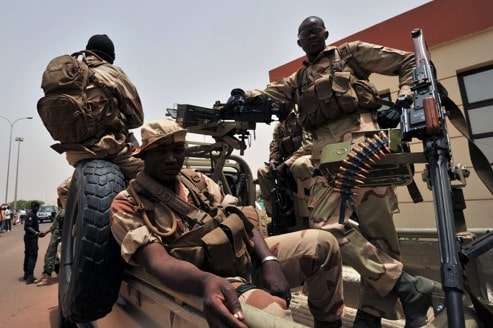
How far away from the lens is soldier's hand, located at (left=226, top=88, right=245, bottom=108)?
2.78m

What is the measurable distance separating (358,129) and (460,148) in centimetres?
351

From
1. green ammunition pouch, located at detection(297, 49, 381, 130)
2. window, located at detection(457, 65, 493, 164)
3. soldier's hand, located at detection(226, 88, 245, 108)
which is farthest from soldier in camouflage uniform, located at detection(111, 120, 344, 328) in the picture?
window, located at detection(457, 65, 493, 164)

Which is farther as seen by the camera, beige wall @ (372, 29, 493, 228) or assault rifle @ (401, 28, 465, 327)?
beige wall @ (372, 29, 493, 228)

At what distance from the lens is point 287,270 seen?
1609 mm

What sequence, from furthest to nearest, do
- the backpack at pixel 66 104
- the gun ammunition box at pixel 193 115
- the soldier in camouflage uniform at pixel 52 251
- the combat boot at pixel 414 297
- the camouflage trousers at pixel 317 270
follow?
the soldier in camouflage uniform at pixel 52 251
the gun ammunition box at pixel 193 115
the backpack at pixel 66 104
the combat boot at pixel 414 297
the camouflage trousers at pixel 317 270

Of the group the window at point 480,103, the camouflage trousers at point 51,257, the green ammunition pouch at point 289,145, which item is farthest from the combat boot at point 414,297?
the camouflage trousers at point 51,257

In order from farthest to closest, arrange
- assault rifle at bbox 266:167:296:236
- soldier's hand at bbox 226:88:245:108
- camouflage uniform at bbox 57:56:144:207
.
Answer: assault rifle at bbox 266:167:296:236 < soldier's hand at bbox 226:88:245:108 < camouflage uniform at bbox 57:56:144:207

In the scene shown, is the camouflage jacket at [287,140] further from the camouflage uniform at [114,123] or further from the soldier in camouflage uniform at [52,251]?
the soldier in camouflage uniform at [52,251]

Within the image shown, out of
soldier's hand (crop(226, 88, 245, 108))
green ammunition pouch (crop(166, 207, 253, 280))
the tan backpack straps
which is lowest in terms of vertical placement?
green ammunition pouch (crop(166, 207, 253, 280))

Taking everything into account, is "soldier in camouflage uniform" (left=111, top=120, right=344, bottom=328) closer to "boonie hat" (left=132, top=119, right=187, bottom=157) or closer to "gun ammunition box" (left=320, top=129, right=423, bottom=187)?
"boonie hat" (left=132, top=119, right=187, bottom=157)

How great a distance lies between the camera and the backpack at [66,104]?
2152 millimetres

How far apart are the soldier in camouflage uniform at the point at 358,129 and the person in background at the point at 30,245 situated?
18.8 ft

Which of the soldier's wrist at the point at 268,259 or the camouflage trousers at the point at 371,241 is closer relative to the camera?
the soldier's wrist at the point at 268,259

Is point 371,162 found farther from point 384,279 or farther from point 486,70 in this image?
point 486,70
